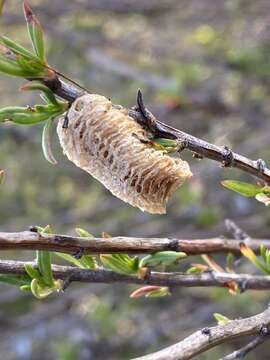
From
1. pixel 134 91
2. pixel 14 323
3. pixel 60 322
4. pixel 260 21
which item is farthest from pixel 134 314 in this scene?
pixel 260 21

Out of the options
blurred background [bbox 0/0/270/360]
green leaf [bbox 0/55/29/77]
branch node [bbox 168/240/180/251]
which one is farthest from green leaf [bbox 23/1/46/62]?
blurred background [bbox 0/0/270/360]

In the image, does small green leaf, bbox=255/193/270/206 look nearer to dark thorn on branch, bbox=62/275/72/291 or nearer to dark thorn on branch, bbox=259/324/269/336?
dark thorn on branch, bbox=259/324/269/336

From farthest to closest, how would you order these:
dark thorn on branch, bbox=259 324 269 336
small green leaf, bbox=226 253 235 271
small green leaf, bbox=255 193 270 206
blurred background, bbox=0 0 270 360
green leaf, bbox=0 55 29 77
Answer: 1. blurred background, bbox=0 0 270 360
2. small green leaf, bbox=226 253 235 271
3. small green leaf, bbox=255 193 270 206
4. dark thorn on branch, bbox=259 324 269 336
5. green leaf, bbox=0 55 29 77

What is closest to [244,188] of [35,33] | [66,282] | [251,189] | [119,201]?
[251,189]

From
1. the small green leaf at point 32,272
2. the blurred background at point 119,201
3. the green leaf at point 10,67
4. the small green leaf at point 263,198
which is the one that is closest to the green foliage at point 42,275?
the small green leaf at point 32,272

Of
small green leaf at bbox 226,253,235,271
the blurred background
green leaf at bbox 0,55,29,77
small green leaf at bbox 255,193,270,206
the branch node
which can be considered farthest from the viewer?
the blurred background

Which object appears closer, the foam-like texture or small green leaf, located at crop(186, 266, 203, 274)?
the foam-like texture

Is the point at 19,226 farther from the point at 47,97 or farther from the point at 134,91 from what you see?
the point at 47,97
